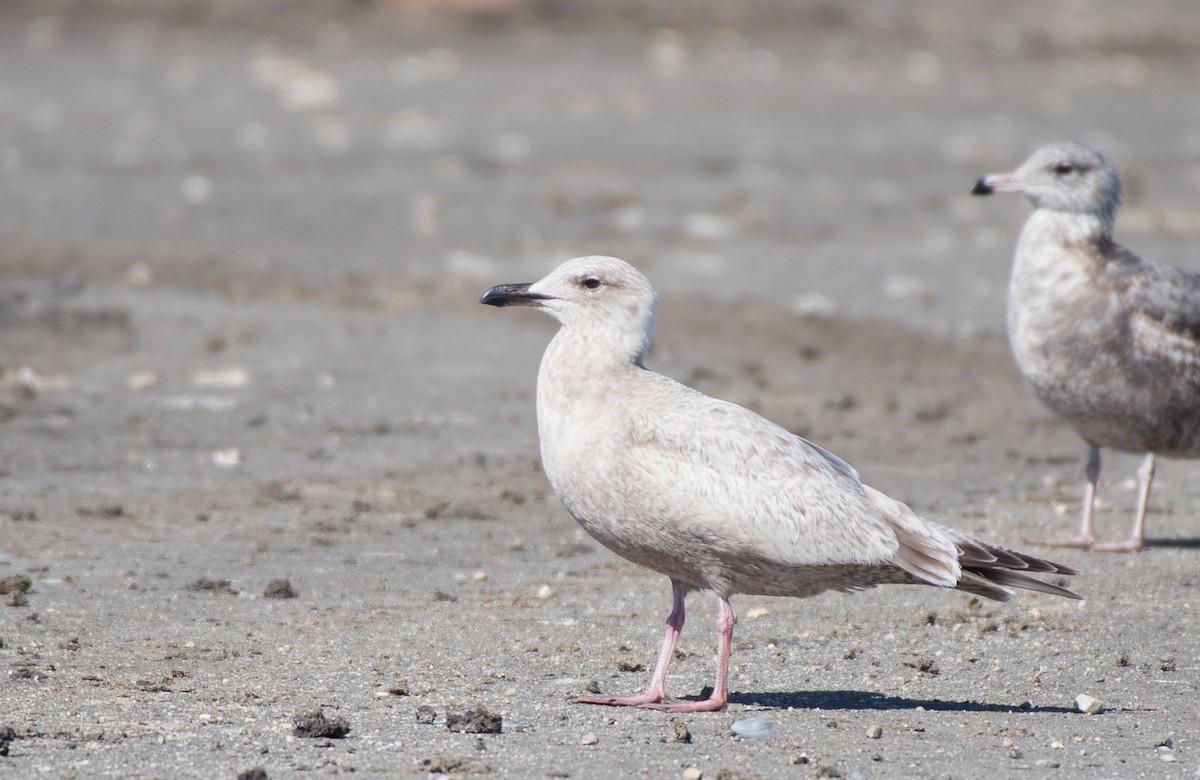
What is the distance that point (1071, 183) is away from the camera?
8.34 metres

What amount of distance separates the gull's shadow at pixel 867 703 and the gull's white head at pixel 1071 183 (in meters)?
3.35

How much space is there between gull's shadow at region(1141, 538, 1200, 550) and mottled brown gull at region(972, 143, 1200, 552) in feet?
0.37

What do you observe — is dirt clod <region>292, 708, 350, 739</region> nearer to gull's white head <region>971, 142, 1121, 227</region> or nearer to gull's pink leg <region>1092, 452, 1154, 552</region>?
gull's pink leg <region>1092, 452, 1154, 552</region>

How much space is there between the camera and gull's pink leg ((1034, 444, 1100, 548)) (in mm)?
7773

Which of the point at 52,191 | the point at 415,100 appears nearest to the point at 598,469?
the point at 52,191

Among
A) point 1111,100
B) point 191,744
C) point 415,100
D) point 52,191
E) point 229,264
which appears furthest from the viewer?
point 1111,100

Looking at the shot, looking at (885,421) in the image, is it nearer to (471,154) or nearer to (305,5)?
(471,154)

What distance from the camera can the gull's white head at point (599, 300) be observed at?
6.02 meters

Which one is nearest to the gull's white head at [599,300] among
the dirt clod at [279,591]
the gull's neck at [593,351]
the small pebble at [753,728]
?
the gull's neck at [593,351]

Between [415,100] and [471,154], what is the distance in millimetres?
2625

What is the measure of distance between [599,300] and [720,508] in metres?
1.00

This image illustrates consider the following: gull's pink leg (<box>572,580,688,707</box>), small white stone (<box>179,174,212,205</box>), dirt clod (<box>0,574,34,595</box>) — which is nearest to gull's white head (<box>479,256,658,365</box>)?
gull's pink leg (<box>572,580,688,707</box>)

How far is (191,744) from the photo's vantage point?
5.09 m

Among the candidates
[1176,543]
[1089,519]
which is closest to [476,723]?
[1089,519]
